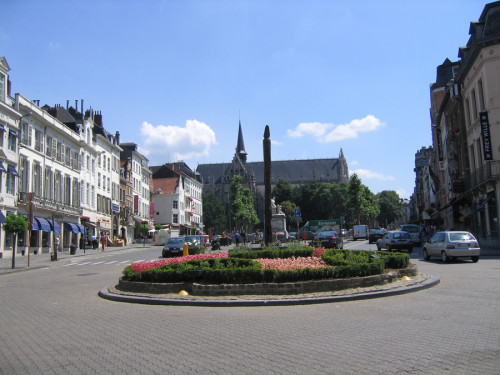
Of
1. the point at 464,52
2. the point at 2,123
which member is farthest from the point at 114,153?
the point at 464,52

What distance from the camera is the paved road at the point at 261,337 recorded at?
18.8 ft

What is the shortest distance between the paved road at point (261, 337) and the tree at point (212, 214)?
102 m

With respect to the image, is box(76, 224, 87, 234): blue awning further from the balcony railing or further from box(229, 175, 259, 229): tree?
box(229, 175, 259, 229): tree

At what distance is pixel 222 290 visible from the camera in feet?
37.7

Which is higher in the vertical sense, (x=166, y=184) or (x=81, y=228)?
(x=166, y=184)

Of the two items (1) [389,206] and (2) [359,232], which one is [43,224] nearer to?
(2) [359,232]

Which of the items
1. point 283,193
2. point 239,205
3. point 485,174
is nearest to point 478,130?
point 485,174

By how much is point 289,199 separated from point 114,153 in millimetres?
76549

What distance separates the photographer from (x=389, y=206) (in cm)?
14112

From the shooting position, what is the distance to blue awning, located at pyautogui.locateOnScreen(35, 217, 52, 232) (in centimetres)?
3741

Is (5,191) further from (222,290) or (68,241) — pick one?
(222,290)

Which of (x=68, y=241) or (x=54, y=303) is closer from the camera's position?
(x=54, y=303)

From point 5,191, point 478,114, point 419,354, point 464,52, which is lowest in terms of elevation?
point 419,354

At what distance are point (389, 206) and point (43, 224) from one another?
393ft
